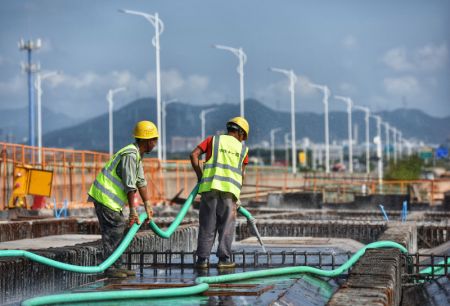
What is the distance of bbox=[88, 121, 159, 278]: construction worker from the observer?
29.9 ft

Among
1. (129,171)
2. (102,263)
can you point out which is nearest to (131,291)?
(102,263)

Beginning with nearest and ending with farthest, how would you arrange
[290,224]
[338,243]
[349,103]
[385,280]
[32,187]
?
[385,280]
[338,243]
[290,224]
[32,187]
[349,103]

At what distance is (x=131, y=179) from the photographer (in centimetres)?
909

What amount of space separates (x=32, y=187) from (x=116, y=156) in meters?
14.4

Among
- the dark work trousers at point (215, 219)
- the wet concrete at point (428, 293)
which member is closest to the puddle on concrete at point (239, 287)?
the dark work trousers at point (215, 219)

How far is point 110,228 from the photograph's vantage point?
938 centimetres

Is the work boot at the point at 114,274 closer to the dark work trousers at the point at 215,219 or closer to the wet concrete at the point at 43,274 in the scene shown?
the wet concrete at the point at 43,274

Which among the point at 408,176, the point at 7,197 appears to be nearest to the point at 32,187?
the point at 7,197

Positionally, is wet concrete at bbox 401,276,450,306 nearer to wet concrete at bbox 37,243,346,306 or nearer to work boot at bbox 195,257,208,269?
wet concrete at bbox 37,243,346,306

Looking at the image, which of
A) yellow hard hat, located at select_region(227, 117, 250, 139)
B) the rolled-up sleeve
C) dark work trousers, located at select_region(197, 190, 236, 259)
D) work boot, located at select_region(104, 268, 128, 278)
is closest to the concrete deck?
work boot, located at select_region(104, 268, 128, 278)

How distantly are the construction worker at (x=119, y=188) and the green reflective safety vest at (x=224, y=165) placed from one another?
75cm

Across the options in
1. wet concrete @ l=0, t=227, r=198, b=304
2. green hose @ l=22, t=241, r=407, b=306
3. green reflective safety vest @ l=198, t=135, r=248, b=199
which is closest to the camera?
green hose @ l=22, t=241, r=407, b=306

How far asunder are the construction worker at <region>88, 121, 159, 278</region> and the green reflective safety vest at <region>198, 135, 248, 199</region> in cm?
75

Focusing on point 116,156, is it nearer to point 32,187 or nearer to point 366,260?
point 366,260
